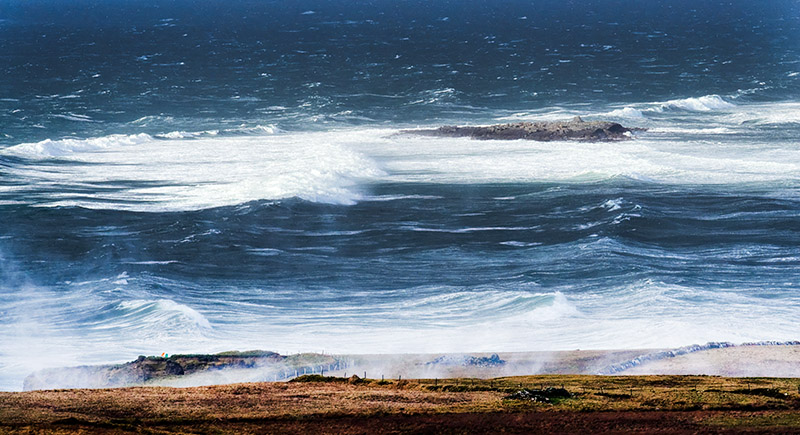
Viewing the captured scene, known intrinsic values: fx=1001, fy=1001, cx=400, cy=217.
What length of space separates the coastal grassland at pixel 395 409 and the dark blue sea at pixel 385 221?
296 inches

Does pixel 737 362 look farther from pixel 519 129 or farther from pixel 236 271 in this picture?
pixel 519 129

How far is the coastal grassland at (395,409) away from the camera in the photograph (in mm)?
20000

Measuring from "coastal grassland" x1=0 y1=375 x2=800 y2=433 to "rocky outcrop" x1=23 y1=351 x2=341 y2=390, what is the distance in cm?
372

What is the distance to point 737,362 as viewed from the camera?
91.8 feet

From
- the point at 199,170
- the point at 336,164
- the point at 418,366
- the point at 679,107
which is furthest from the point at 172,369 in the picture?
the point at 679,107

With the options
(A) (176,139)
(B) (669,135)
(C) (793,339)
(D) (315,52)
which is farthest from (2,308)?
(D) (315,52)

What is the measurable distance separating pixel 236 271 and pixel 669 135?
4250cm

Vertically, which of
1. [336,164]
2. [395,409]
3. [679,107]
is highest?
[679,107]

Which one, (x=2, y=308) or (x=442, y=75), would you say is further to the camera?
(x=442, y=75)

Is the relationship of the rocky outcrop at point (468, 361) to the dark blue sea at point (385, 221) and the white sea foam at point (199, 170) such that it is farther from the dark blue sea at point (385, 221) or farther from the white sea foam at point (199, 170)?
the white sea foam at point (199, 170)

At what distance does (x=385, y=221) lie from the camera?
153ft

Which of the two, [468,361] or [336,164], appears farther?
[336,164]

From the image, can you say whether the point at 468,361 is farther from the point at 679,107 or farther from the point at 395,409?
the point at 679,107

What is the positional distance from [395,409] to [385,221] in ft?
85.3
